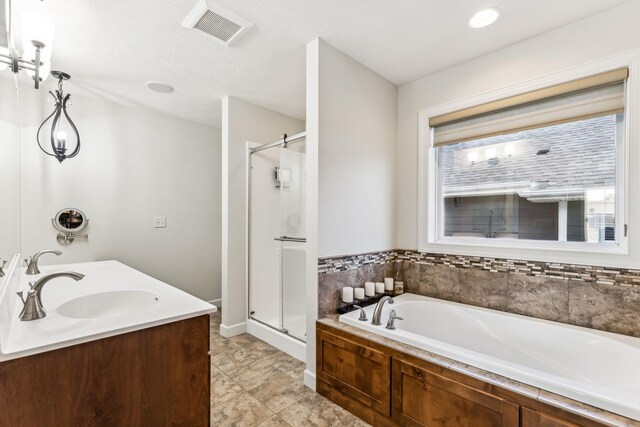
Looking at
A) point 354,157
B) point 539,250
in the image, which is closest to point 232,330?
point 354,157

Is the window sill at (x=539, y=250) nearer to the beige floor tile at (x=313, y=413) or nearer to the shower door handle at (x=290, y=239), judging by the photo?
the shower door handle at (x=290, y=239)

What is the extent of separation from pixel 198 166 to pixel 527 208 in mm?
A: 3531

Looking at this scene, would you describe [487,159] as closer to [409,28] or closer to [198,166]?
[409,28]

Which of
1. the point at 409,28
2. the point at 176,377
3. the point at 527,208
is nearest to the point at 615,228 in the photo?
the point at 527,208

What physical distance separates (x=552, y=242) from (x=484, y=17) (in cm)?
158

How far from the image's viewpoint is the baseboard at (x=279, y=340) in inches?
97.8

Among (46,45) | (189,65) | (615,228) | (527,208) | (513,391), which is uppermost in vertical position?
(189,65)

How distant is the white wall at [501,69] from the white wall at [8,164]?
2.56m

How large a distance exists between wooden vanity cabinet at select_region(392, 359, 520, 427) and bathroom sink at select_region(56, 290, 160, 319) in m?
1.40

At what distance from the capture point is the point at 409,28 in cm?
193

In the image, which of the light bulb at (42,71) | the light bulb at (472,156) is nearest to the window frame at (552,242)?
the light bulb at (472,156)

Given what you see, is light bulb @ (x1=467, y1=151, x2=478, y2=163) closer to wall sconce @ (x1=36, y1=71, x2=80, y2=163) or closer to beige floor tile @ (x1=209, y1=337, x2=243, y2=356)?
beige floor tile @ (x1=209, y1=337, x2=243, y2=356)

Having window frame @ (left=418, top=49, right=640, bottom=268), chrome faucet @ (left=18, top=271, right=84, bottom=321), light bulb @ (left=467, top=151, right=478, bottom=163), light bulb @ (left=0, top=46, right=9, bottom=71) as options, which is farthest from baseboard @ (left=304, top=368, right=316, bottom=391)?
light bulb @ (left=0, top=46, right=9, bottom=71)

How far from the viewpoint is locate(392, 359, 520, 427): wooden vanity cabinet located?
1.28 meters
